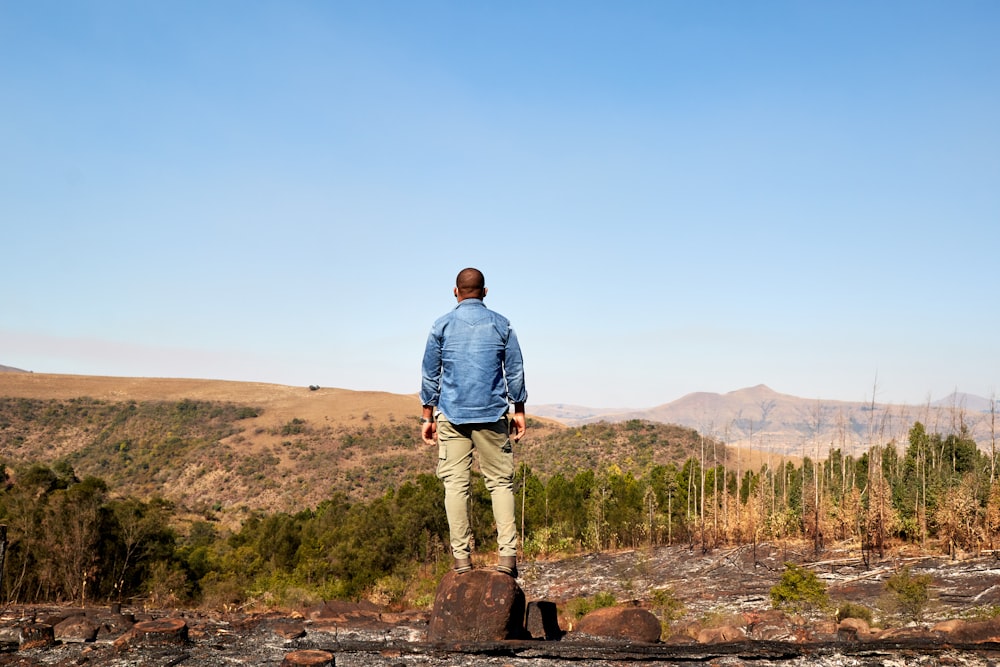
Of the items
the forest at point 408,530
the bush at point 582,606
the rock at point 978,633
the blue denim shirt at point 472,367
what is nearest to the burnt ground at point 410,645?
the rock at point 978,633

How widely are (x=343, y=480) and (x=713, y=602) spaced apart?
41.2 metres

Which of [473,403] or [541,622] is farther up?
[473,403]

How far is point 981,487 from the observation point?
1906cm

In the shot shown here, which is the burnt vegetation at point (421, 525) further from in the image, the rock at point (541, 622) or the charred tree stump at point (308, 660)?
the charred tree stump at point (308, 660)

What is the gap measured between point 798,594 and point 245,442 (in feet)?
187

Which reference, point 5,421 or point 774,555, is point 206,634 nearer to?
point 774,555

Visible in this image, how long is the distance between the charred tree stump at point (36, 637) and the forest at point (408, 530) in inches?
273

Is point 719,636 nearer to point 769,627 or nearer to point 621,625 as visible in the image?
point 621,625

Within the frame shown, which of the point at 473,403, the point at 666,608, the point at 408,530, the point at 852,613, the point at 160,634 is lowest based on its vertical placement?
the point at 408,530

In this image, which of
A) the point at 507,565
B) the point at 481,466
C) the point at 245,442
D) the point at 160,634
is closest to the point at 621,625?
the point at 507,565

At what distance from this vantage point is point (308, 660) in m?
3.91

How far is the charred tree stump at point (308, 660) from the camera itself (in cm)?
387

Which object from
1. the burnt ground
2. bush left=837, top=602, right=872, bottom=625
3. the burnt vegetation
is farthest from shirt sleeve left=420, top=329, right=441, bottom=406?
the burnt vegetation

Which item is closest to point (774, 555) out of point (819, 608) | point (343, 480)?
point (819, 608)
